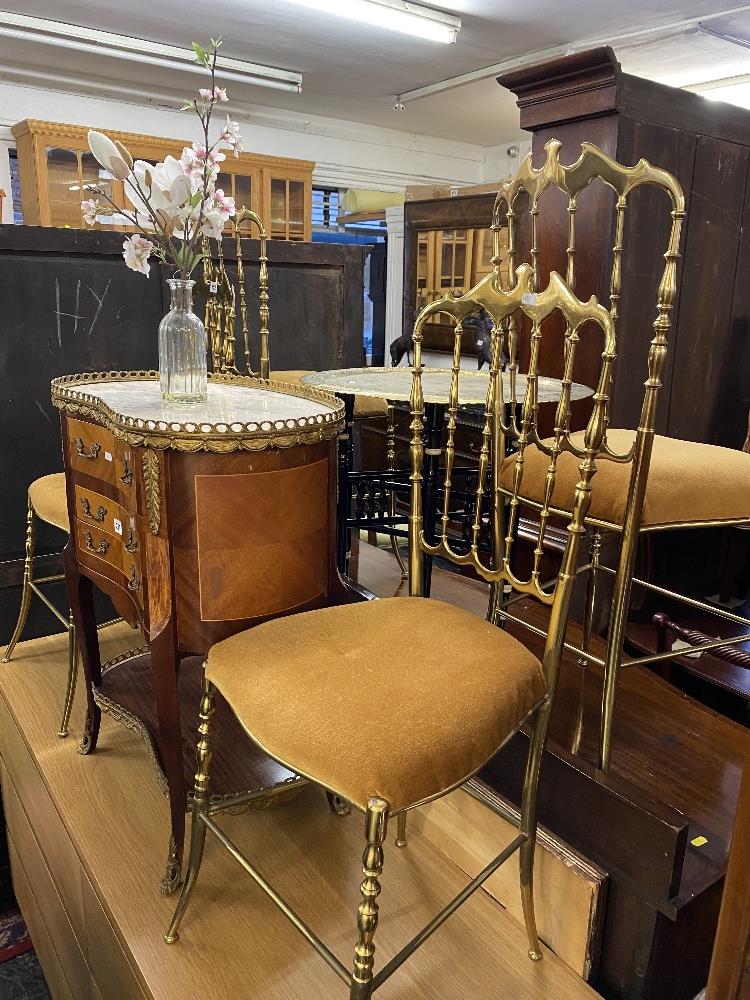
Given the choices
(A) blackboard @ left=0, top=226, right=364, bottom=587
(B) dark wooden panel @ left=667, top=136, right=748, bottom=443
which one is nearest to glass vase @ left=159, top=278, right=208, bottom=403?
(A) blackboard @ left=0, top=226, right=364, bottom=587

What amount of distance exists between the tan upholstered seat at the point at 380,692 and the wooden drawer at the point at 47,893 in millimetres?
769

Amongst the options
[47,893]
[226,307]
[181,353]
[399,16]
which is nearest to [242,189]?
[399,16]

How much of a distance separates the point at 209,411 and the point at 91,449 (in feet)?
0.91

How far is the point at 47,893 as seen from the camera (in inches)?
72.2

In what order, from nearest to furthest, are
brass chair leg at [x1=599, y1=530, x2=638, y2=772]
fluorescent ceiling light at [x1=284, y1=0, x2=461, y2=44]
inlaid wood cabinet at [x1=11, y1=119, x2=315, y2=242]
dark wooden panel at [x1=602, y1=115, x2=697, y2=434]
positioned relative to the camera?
brass chair leg at [x1=599, y1=530, x2=638, y2=772]
dark wooden panel at [x1=602, y1=115, x2=697, y2=434]
fluorescent ceiling light at [x1=284, y1=0, x2=461, y2=44]
inlaid wood cabinet at [x1=11, y1=119, x2=315, y2=242]

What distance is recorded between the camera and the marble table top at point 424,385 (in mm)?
1620

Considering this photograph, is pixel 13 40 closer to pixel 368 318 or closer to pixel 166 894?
pixel 368 318

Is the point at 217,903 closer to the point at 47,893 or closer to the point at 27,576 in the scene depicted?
the point at 47,893

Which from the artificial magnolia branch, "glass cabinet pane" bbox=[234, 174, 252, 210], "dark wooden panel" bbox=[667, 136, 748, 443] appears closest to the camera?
the artificial magnolia branch

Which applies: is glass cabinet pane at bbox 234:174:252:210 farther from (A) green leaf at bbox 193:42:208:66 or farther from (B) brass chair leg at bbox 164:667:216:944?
(B) brass chair leg at bbox 164:667:216:944

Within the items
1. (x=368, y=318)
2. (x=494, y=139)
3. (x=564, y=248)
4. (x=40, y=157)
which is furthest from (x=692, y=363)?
(x=494, y=139)

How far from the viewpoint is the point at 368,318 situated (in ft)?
26.8

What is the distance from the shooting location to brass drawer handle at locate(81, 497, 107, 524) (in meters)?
1.50

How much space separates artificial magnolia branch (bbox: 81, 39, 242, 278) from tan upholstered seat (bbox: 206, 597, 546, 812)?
2.53 feet
